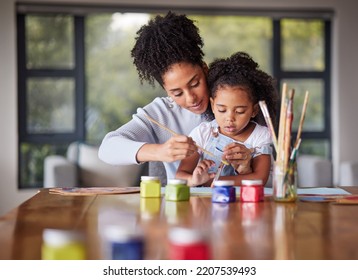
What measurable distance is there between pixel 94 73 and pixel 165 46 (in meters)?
3.59

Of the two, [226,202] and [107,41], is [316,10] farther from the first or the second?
[226,202]

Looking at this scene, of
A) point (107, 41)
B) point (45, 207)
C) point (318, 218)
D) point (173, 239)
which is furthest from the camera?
point (107, 41)

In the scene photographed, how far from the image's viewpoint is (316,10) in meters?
5.23

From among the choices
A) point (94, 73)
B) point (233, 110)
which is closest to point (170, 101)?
point (233, 110)

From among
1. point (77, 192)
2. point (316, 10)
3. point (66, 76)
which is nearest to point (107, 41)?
point (66, 76)

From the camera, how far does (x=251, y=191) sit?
1.60 metres

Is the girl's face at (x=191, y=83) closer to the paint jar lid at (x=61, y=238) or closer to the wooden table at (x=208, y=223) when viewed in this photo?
the wooden table at (x=208, y=223)

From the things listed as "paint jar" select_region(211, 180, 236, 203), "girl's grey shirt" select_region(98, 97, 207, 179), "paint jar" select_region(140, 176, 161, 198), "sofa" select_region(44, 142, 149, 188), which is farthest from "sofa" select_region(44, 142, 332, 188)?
"paint jar" select_region(211, 180, 236, 203)

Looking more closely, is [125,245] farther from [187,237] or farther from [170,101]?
[170,101]

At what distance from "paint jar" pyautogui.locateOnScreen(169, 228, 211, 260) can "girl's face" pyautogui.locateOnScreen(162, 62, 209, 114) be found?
0.93m

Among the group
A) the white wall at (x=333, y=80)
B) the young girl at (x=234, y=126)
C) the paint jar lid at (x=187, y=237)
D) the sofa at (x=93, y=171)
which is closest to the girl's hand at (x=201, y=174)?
the young girl at (x=234, y=126)

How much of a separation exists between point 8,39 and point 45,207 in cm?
370

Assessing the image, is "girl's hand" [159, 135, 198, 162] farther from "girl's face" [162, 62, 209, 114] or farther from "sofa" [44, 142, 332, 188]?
"sofa" [44, 142, 332, 188]

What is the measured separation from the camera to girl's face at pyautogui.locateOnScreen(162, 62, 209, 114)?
1.85 m
